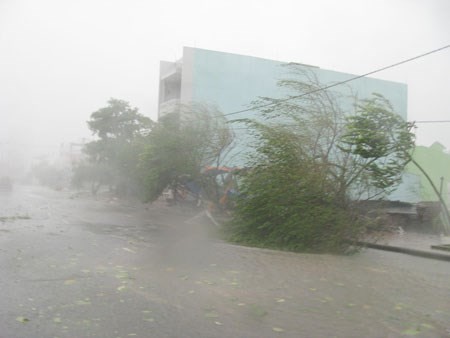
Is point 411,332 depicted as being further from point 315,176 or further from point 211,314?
point 315,176

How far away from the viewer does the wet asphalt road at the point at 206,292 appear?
17.4 feet

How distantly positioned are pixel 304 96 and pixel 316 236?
5.75 meters

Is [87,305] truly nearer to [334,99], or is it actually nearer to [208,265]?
[208,265]

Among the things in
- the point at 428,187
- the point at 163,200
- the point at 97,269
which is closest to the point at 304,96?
the point at 97,269

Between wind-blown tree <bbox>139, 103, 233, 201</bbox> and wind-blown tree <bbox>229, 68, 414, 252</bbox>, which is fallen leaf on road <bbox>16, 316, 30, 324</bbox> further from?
wind-blown tree <bbox>139, 103, 233, 201</bbox>

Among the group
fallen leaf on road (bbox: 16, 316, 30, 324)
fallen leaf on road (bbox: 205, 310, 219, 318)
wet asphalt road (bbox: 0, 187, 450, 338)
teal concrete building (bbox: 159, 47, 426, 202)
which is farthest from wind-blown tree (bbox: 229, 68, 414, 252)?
teal concrete building (bbox: 159, 47, 426, 202)

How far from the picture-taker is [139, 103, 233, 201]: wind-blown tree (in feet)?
72.0

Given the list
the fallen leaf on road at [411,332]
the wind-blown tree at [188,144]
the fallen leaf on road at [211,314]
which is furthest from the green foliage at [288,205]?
the wind-blown tree at [188,144]

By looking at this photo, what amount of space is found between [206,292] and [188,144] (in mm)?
15375

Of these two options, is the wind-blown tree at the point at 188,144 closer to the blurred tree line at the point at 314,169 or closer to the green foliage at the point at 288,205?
the blurred tree line at the point at 314,169

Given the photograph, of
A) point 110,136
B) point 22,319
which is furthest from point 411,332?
point 110,136

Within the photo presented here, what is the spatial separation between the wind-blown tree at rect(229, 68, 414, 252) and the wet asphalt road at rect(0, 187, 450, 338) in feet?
3.62

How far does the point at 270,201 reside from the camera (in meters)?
13.1

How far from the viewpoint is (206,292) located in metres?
6.91
